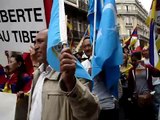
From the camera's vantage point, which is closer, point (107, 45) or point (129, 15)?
point (107, 45)

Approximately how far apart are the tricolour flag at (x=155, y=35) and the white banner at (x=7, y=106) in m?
1.73

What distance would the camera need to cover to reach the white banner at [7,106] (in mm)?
3176

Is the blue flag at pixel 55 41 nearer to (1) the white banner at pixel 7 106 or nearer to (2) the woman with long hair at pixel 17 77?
(1) the white banner at pixel 7 106

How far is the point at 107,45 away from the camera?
4449 millimetres

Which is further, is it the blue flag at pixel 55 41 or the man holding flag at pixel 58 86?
the blue flag at pixel 55 41

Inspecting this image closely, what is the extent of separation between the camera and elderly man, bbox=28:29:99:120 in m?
2.26

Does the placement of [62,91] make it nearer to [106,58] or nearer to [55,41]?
[55,41]

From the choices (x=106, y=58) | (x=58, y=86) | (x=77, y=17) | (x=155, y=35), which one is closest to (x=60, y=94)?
(x=58, y=86)

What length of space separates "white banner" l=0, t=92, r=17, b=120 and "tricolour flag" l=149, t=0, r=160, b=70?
1.73 m

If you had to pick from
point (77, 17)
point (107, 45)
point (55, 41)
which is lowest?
point (107, 45)

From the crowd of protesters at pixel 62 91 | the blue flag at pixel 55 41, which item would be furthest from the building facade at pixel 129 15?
the blue flag at pixel 55 41

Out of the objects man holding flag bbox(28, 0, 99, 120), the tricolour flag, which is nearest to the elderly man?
man holding flag bbox(28, 0, 99, 120)

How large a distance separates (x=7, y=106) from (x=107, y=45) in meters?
1.59

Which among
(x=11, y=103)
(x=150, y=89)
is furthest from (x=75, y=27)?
(x=11, y=103)
